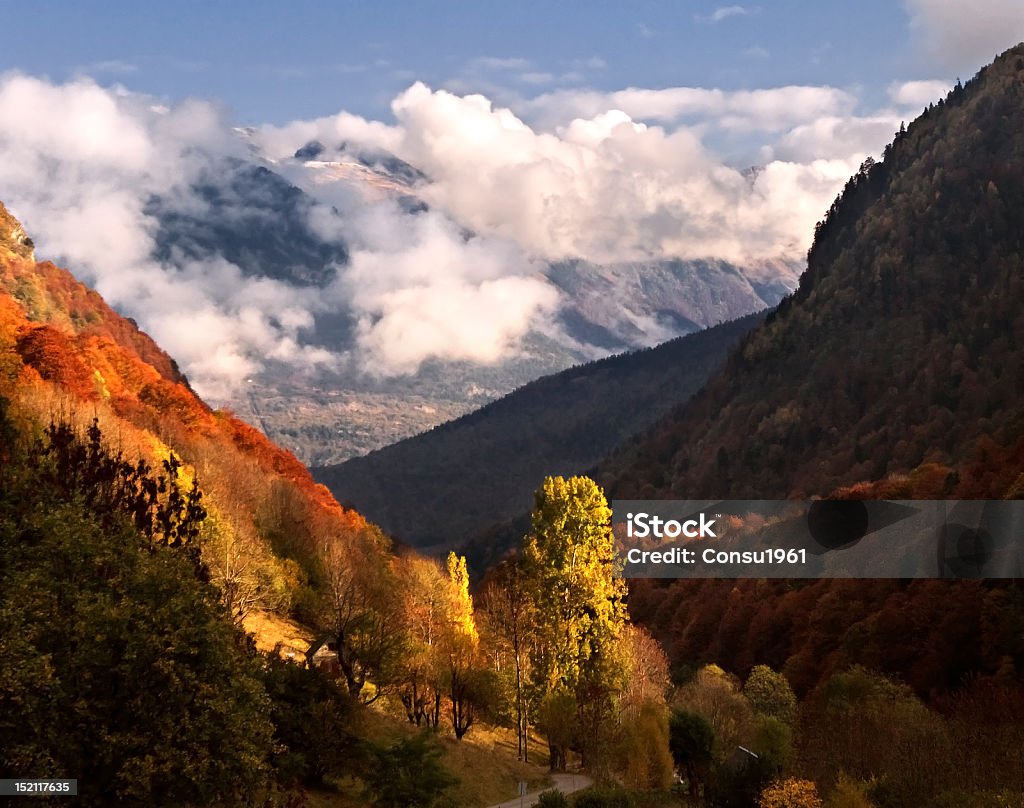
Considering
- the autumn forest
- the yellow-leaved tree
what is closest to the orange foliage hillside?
the autumn forest

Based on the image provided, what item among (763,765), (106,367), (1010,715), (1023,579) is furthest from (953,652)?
(106,367)

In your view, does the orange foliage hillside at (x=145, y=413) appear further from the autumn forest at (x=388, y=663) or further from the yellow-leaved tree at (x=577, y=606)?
the yellow-leaved tree at (x=577, y=606)

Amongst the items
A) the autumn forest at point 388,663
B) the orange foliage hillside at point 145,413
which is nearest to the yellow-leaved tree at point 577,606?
the autumn forest at point 388,663

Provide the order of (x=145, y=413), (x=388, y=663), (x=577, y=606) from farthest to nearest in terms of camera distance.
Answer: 1. (x=145, y=413)
2. (x=388, y=663)
3. (x=577, y=606)

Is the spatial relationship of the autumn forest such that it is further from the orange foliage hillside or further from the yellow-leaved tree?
the orange foliage hillside

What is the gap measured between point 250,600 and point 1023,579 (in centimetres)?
5548

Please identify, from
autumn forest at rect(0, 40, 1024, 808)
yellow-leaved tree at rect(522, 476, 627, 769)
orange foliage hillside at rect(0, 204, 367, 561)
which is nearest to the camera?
autumn forest at rect(0, 40, 1024, 808)

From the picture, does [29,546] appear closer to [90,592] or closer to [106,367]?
[90,592]

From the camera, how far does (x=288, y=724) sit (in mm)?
49219

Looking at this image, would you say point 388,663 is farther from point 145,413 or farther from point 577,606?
point 145,413

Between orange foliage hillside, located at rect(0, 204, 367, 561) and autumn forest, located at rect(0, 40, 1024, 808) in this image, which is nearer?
autumn forest, located at rect(0, 40, 1024, 808)

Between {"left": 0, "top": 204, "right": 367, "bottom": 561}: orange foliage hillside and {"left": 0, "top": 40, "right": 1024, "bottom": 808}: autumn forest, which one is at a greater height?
{"left": 0, "top": 204, "right": 367, "bottom": 561}: orange foliage hillside

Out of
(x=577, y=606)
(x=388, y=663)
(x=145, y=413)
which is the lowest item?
(x=388, y=663)

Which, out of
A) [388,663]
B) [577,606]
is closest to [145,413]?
[388,663]
